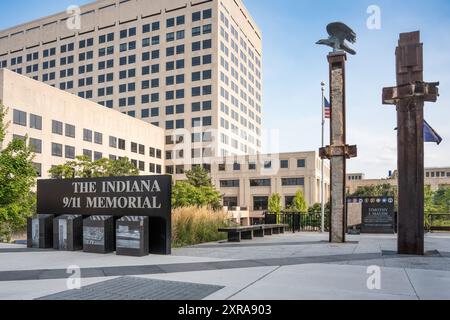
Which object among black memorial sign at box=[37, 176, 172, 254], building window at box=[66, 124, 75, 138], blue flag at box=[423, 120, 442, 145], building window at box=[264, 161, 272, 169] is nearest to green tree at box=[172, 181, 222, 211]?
building window at box=[66, 124, 75, 138]

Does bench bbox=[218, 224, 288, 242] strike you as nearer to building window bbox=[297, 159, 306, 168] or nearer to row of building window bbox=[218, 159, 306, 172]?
building window bbox=[297, 159, 306, 168]

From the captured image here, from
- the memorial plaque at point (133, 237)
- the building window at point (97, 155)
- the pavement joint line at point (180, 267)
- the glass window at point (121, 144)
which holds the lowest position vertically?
the pavement joint line at point (180, 267)

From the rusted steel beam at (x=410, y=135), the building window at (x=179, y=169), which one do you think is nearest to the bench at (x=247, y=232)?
the rusted steel beam at (x=410, y=135)

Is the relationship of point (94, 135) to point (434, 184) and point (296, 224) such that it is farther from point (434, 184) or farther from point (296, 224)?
point (434, 184)

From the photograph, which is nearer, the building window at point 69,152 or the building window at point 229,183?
the building window at point 69,152

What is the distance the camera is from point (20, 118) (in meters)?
51.0

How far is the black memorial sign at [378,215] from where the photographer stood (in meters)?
Answer: 23.6

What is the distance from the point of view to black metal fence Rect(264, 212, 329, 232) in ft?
81.4

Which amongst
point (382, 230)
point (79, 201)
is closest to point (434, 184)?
point (382, 230)

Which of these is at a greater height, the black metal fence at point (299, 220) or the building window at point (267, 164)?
the building window at point (267, 164)

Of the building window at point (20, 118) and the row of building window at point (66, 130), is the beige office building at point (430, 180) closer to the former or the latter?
the row of building window at point (66, 130)

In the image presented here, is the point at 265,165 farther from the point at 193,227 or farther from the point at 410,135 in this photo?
the point at 410,135

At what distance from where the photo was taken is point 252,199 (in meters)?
78.5

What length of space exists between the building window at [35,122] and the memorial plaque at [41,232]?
4341cm
